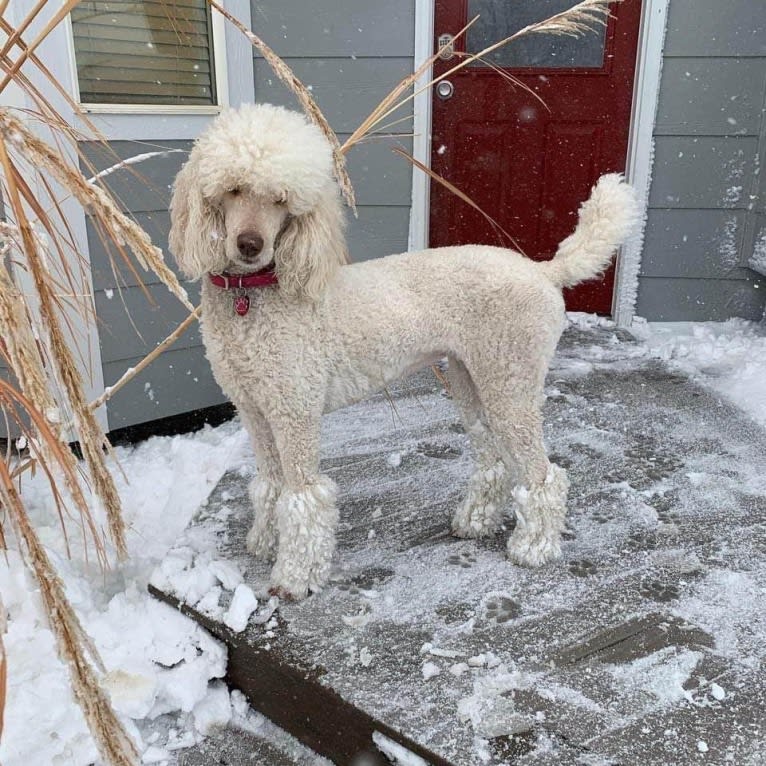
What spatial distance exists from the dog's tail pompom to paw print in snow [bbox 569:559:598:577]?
83cm

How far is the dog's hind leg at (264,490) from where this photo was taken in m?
1.96

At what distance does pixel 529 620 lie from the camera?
1792 mm

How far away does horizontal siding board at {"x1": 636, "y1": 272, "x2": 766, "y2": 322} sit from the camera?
4121 mm

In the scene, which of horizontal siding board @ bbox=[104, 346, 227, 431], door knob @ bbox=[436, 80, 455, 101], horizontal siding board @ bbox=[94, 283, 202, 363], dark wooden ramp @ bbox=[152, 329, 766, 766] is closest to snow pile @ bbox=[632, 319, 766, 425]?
dark wooden ramp @ bbox=[152, 329, 766, 766]

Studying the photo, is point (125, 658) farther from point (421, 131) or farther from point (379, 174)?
point (421, 131)

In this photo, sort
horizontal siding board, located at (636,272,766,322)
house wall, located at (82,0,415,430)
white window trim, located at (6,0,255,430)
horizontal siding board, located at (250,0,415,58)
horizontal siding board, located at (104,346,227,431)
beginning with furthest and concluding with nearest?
horizontal siding board, located at (636,272,766,322) → horizontal siding board, located at (250,0,415,58) → horizontal siding board, located at (104,346,227,431) → house wall, located at (82,0,415,430) → white window trim, located at (6,0,255,430)

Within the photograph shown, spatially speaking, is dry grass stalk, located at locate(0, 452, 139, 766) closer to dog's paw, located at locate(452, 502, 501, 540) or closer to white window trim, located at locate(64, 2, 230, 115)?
dog's paw, located at locate(452, 502, 501, 540)

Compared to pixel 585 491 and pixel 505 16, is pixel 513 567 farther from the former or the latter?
pixel 505 16

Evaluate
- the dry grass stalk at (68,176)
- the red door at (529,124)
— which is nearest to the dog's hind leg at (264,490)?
the dry grass stalk at (68,176)

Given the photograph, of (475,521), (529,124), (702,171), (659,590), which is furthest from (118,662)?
(702,171)

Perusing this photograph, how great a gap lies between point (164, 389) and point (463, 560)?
191cm

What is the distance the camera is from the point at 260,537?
2.08 metres

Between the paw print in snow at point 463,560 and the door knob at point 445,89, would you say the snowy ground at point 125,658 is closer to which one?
the paw print in snow at point 463,560

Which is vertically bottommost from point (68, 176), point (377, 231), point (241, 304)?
point (377, 231)
